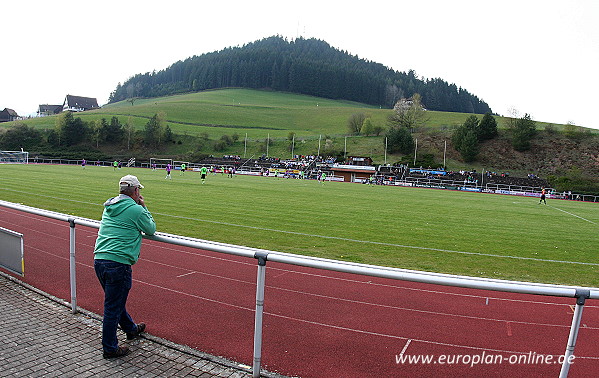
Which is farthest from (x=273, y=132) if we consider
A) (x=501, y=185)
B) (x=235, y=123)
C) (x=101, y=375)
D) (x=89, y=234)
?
(x=101, y=375)

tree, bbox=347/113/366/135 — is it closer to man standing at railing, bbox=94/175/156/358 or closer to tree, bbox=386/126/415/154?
tree, bbox=386/126/415/154

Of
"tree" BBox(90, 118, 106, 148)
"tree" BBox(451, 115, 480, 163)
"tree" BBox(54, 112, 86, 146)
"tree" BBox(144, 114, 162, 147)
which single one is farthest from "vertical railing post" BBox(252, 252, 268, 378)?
"tree" BBox(54, 112, 86, 146)

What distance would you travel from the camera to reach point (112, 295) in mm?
4609

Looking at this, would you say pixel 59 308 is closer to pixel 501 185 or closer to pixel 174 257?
pixel 174 257

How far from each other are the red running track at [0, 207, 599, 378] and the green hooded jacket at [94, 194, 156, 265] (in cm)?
140

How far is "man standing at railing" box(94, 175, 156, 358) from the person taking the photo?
179 inches

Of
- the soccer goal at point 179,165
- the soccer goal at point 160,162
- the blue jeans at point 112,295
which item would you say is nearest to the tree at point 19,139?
the soccer goal at point 160,162

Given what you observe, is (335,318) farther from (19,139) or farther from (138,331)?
(19,139)

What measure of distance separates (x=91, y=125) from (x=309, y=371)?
104619 millimetres

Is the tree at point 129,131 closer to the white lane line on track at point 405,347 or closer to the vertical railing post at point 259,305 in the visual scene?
the white lane line on track at point 405,347

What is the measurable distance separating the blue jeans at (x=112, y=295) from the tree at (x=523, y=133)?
308ft

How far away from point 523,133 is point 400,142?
25.3 metres

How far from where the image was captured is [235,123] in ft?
406

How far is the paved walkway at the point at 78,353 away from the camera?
424cm
